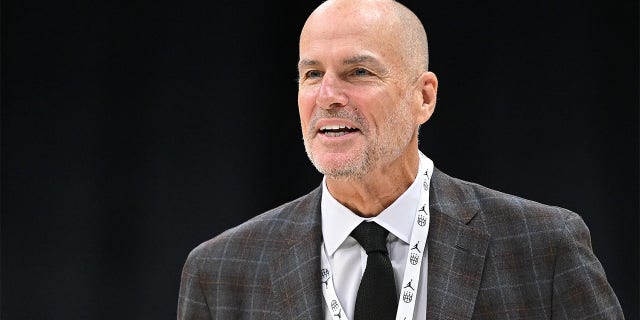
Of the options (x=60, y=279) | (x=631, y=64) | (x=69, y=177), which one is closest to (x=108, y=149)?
(x=69, y=177)

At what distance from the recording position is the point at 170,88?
3461mm

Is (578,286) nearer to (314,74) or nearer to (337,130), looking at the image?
(337,130)

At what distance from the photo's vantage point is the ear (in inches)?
91.4

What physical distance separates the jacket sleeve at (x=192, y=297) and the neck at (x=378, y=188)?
0.39 metres

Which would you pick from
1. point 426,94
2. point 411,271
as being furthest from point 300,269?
point 426,94

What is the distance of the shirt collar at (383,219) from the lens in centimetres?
224

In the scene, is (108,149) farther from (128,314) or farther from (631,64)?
(631,64)

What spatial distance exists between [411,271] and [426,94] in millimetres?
450

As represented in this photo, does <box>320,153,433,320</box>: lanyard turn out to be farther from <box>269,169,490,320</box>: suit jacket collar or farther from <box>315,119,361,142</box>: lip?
<box>315,119,361,142</box>: lip

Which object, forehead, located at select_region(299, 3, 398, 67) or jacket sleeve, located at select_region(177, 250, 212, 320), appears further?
jacket sleeve, located at select_region(177, 250, 212, 320)

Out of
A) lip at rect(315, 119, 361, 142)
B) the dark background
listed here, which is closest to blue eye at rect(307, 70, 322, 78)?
lip at rect(315, 119, 361, 142)

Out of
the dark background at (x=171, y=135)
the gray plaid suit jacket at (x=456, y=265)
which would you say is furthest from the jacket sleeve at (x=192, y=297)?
the dark background at (x=171, y=135)

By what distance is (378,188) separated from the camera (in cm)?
227

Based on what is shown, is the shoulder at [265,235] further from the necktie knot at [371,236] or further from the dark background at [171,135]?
the dark background at [171,135]
